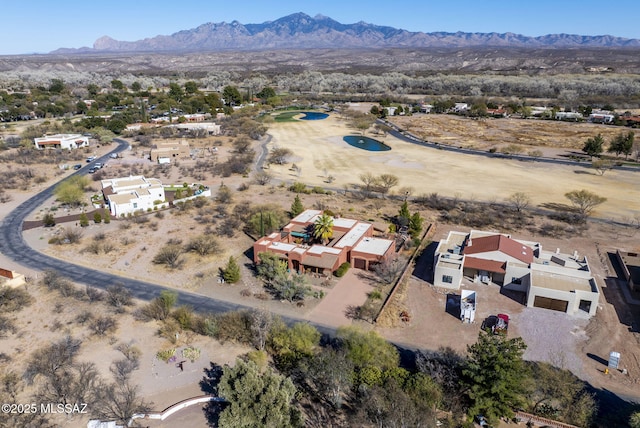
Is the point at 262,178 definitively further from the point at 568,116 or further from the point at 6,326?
the point at 568,116

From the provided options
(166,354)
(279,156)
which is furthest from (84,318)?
(279,156)

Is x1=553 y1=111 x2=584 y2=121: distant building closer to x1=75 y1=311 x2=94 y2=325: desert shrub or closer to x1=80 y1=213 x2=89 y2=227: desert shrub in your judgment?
x1=80 y1=213 x2=89 y2=227: desert shrub

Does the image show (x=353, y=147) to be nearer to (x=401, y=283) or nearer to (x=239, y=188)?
(x=239, y=188)

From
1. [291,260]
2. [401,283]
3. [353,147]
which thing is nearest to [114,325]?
[291,260]

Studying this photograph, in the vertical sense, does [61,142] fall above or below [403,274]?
above

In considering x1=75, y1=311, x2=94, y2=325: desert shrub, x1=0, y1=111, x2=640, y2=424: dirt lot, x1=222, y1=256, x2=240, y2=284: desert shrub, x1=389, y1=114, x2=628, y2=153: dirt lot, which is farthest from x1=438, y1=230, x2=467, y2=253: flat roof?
x1=389, y1=114, x2=628, y2=153: dirt lot
